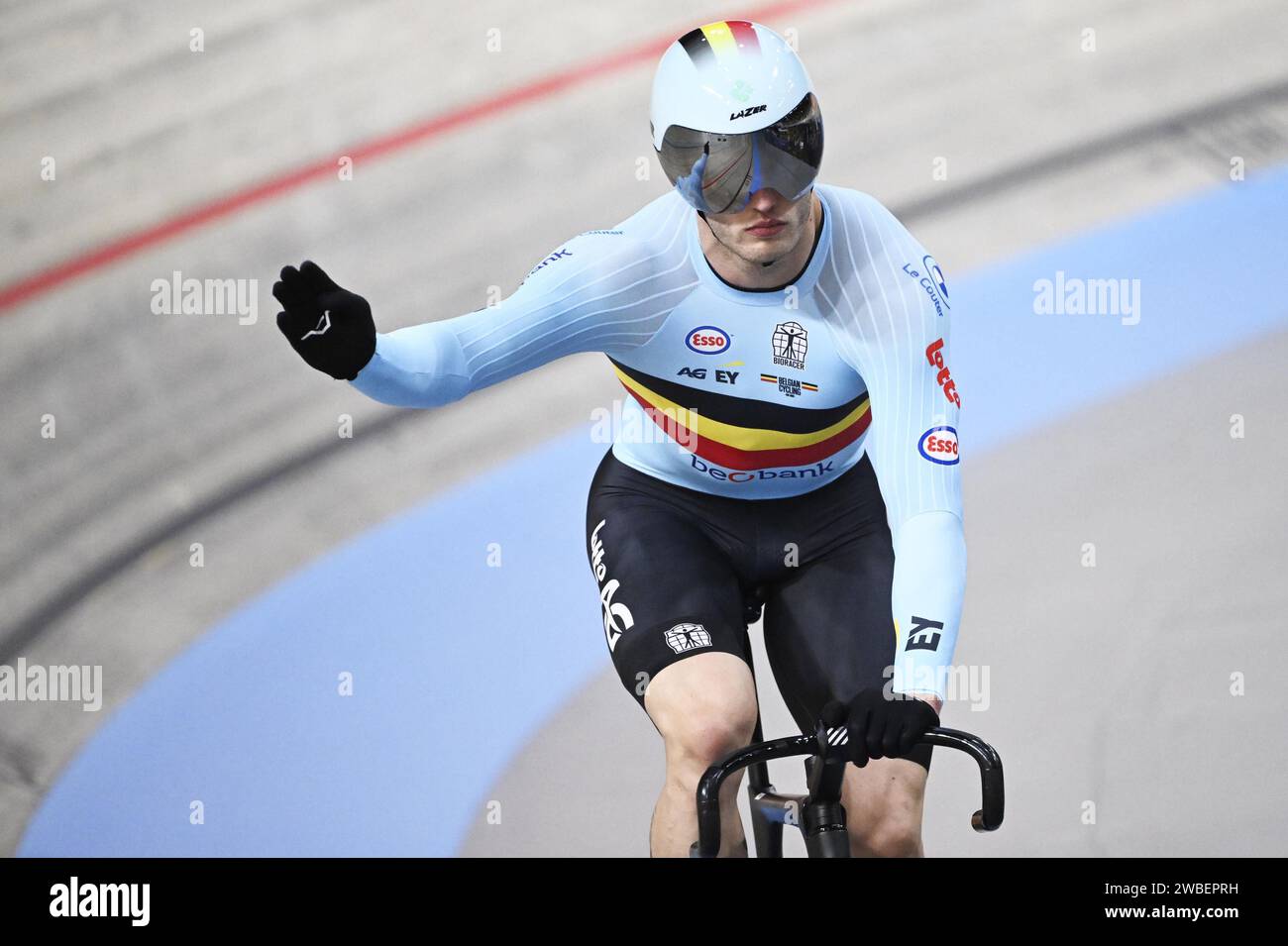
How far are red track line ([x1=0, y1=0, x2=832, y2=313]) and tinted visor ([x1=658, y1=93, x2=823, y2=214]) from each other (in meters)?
4.08

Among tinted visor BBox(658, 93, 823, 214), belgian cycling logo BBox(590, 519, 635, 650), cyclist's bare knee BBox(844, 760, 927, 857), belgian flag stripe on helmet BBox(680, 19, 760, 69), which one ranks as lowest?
cyclist's bare knee BBox(844, 760, 927, 857)

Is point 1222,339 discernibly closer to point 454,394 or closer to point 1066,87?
point 1066,87

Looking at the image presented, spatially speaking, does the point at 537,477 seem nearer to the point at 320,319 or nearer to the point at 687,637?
the point at 687,637

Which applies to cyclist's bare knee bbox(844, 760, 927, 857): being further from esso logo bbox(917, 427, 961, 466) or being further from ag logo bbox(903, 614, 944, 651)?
esso logo bbox(917, 427, 961, 466)

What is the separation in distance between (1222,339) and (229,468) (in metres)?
3.39

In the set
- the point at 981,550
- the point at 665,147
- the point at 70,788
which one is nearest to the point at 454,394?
the point at 665,147

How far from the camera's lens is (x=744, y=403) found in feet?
11.7

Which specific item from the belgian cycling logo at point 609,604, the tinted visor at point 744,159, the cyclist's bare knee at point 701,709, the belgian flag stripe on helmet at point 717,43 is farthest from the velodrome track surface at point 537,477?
the belgian flag stripe on helmet at point 717,43

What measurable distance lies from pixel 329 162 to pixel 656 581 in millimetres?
4184

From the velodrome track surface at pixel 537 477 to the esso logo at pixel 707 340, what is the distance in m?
1.66

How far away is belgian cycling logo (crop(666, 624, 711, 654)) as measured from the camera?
3.33 meters

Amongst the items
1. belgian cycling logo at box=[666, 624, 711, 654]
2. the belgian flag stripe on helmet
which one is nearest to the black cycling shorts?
belgian cycling logo at box=[666, 624, 711, 654]

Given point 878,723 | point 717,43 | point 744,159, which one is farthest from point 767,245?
point 878,723
